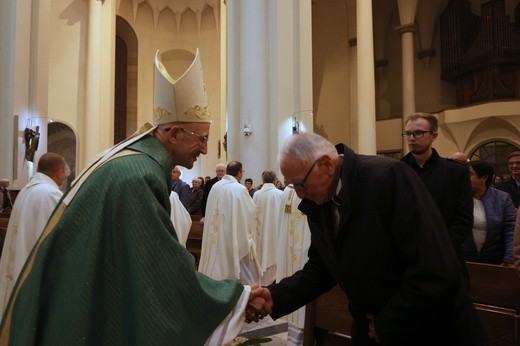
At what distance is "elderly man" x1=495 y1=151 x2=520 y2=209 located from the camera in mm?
5332

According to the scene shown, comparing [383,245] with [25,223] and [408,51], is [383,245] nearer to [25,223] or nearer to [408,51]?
[25,223]

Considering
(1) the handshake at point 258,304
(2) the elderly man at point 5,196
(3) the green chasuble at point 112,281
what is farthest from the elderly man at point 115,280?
(2) the elderly man at point 5,196

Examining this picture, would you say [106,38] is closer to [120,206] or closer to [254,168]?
[254,168]

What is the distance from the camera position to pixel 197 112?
2436 mm

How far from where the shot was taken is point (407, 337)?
6.06 feet

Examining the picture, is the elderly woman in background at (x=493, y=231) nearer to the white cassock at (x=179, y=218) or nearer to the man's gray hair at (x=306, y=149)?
the man's gray hair at (x=306, y=149)

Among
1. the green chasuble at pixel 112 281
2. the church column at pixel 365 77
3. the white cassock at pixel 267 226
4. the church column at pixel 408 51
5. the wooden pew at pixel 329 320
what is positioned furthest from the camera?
the church column at pixel 408 51

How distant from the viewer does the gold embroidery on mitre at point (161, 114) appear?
2.42 metres

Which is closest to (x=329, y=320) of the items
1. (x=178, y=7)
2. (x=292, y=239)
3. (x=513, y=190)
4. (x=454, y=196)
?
(x=454, y=196)

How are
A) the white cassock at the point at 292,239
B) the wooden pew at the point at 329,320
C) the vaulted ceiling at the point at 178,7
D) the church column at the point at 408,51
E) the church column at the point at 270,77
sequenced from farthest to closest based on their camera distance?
the vaulted ceiling at the point at 178,7 < the church column at the point at 408,51 < the church column at the point at 270,77 < the white cassock at the point at 292,239 < the wooden pew at the point at 329,320

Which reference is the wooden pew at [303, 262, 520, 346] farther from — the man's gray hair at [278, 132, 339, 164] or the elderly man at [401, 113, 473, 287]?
the man's gray hair at [278, 132, 339, 164]

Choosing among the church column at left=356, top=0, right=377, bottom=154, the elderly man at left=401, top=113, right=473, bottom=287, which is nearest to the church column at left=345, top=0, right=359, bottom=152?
the church column at left=356, top=0, right=377, bottom=154

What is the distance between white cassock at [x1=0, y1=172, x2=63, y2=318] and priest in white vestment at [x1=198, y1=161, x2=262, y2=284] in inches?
106

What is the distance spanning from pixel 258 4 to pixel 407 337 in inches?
445
